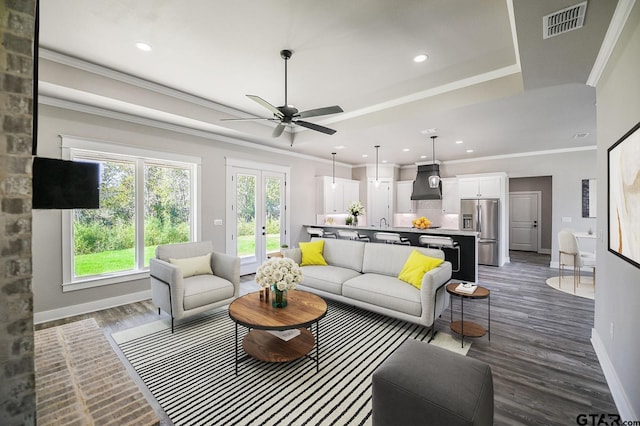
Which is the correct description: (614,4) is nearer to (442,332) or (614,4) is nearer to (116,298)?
(442,332)

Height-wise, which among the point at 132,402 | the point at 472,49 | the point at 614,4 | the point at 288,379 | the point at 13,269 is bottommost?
the point at 288,379

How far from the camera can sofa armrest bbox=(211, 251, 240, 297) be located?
12.2 ft

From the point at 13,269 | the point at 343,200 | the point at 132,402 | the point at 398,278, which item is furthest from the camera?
the point at 343,200

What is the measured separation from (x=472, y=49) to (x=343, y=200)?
555cm

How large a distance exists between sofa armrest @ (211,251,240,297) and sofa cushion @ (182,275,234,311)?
0.07m

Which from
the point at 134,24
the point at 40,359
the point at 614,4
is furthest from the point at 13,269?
the point at 614,4

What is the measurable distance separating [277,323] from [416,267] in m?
1.96

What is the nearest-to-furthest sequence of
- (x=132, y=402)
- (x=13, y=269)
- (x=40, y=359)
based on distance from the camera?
(x=13, y=269), (x=132, y=402), (x=40, y=359)

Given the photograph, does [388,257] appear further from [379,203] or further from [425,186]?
[379,203]

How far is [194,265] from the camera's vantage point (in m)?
3.76

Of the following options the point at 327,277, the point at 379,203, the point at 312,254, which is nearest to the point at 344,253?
the point at 312,254

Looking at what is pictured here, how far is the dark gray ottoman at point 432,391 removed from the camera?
1.39m

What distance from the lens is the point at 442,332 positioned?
324 cm

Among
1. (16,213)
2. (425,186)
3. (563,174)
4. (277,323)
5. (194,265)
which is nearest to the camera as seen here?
(16,213)
